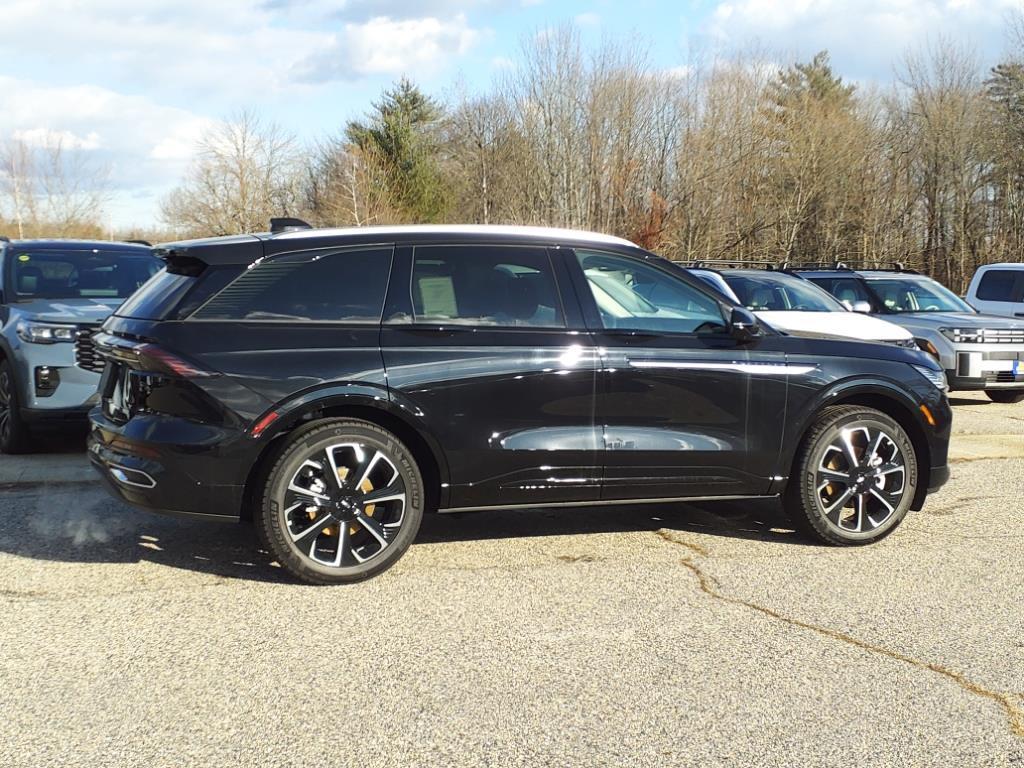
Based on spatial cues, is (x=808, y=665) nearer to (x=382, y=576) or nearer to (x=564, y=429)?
(x=564, y=429)

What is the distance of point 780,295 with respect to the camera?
1188cm

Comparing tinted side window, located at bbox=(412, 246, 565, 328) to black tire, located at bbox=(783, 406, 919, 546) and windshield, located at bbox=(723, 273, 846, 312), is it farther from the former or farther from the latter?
windshield, located at bbox=(723, 273, 846, 312)

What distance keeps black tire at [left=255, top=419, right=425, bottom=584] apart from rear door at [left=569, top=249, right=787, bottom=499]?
114 centimetres

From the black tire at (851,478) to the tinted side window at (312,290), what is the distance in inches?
104

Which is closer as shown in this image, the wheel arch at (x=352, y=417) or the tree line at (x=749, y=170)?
the wheel arch at (x=352, y=417)

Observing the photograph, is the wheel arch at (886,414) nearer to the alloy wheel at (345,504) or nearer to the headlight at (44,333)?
the alloy wheel at (345,504)

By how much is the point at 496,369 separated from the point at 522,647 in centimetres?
156

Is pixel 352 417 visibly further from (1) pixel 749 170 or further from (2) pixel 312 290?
(1) pixel 749 170

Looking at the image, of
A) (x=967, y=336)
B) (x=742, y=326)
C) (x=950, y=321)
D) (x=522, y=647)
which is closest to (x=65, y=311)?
(x=742, y=326)

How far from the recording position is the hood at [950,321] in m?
12.3

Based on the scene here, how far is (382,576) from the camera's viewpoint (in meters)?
5.27

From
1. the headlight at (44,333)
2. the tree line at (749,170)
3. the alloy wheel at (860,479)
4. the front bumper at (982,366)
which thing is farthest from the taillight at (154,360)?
the tree line at (749,170)

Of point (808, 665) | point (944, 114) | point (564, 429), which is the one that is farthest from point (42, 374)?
point (944, 114)

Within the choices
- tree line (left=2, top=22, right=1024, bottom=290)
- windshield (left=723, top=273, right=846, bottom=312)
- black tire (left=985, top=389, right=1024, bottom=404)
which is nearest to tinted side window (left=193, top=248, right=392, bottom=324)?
windshield (left=723, top=273, right=846, bottom=312)
